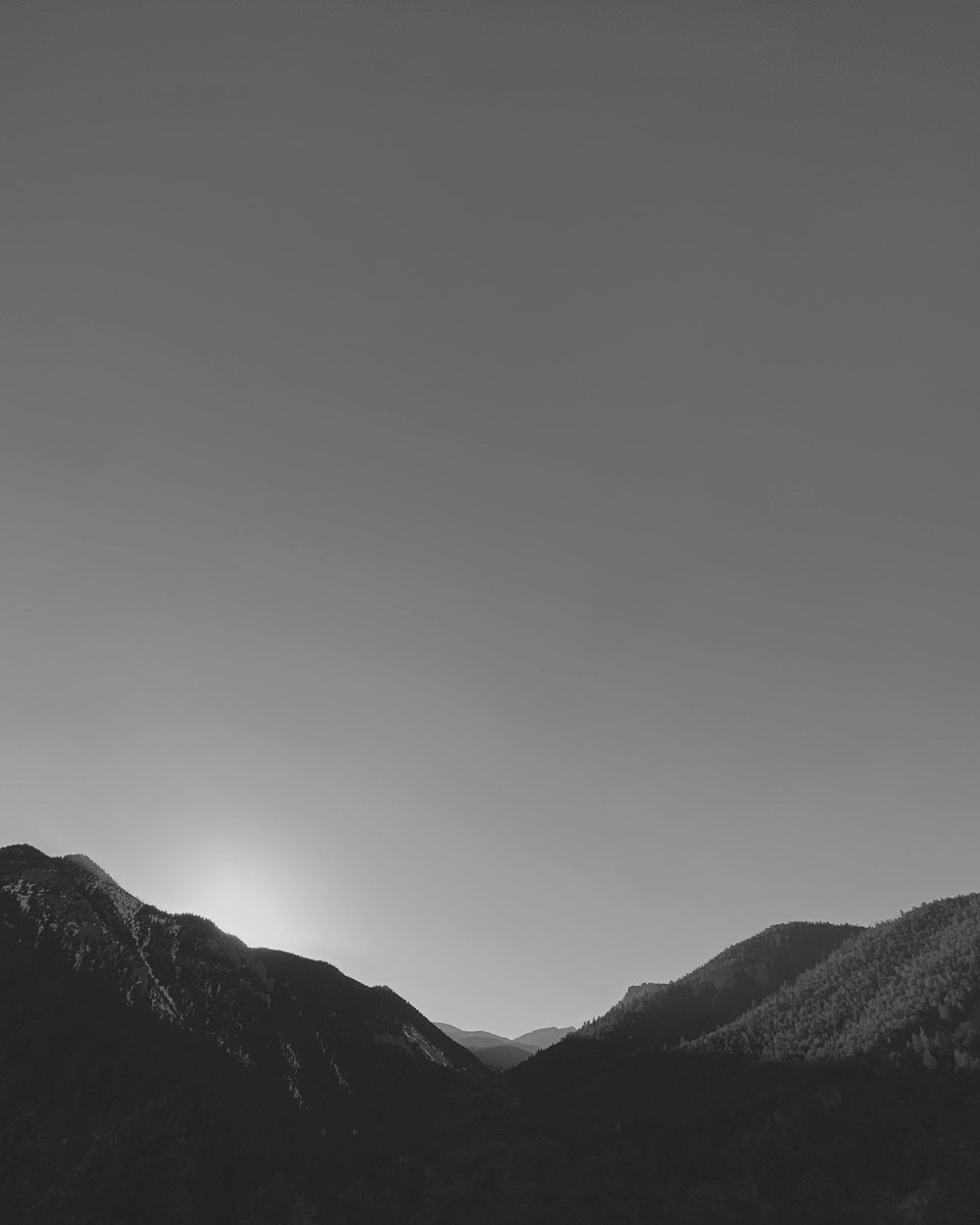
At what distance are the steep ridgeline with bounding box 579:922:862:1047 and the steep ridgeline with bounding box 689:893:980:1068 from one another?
992 cm

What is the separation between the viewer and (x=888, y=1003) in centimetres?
8806

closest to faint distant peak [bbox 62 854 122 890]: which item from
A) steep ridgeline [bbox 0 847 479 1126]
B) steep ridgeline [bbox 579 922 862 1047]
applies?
steep ridgeline [bbox 0 847 479 1126]

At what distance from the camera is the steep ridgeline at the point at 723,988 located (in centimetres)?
12400

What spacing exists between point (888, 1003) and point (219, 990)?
Result: 3613 inches

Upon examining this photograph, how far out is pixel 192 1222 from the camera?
56.5 meters

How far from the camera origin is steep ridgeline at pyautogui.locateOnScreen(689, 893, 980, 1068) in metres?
74.3

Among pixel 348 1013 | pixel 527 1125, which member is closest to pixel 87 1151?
pixel 527 1125

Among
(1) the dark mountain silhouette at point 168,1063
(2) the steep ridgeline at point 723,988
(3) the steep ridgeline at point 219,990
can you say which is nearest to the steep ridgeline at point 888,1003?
(2) the steep ridgeline at point 723,988

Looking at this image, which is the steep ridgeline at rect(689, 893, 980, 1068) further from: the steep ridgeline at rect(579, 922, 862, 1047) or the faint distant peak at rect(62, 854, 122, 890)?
the faint distant peak at rect(62, 854, 122, 890)

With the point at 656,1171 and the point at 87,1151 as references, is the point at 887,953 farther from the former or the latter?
the point at 87,1151

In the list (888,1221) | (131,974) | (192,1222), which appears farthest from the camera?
(131,974)

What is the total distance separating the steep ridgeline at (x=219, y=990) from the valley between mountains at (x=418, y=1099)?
453 millimetres

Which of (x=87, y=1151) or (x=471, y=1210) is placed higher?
(x=87, y=1151)

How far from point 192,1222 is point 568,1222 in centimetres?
3128
